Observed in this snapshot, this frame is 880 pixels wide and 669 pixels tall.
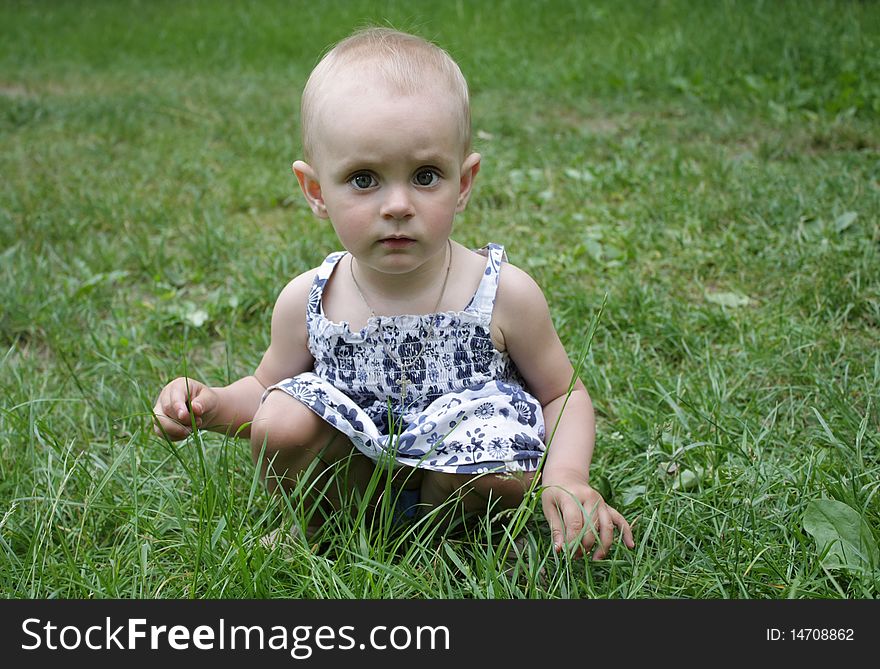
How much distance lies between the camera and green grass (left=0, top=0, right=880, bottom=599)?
5.34ft

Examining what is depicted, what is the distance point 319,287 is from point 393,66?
1.65ft

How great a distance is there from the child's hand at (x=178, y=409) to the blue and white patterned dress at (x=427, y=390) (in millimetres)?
158

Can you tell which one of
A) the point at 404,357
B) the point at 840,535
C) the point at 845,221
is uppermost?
the point at 845,221

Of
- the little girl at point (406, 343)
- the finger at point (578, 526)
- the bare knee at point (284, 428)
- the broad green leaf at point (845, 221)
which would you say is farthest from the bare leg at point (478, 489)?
the broad green leaf at point (845, 221)

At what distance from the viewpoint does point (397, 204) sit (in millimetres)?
1593

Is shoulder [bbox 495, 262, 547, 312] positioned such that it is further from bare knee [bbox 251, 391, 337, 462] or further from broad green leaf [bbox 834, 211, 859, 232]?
broad green leaf [bbox 834, 211, 859, 232]

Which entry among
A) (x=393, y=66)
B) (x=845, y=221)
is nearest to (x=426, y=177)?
(x=393, y=66)

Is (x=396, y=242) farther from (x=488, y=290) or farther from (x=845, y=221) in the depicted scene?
(x=845, y=221)

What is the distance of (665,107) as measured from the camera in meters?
4.99

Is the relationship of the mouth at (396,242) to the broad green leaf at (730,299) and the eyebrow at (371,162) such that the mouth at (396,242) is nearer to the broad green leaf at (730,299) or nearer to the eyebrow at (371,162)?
the eyebrow at (371,162)

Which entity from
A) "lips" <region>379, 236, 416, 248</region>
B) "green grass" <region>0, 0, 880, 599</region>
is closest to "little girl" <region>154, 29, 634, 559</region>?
"lips" <region>379, 236, 416, 248</region>

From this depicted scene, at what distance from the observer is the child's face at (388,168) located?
5.20 feet

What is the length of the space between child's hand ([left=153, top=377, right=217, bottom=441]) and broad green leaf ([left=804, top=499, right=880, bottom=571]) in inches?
45.1

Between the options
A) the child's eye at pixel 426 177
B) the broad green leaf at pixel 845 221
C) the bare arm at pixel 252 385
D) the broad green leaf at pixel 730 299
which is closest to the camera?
the child's eye at pixel 426 177
